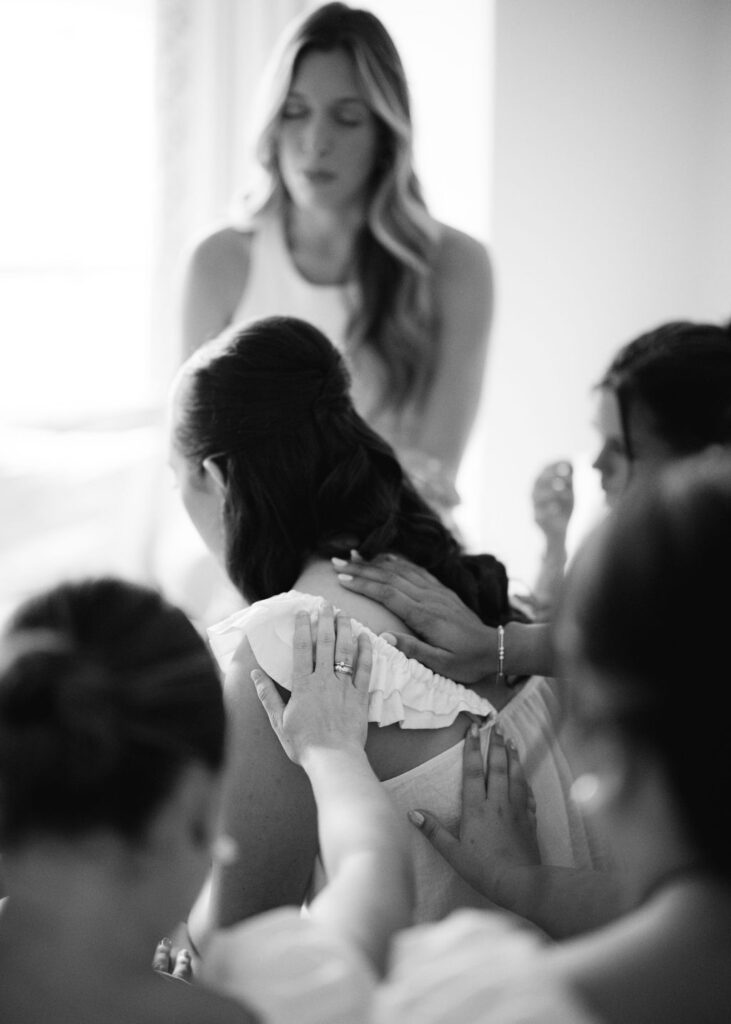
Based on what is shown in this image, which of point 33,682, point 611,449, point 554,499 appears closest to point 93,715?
point 33,682

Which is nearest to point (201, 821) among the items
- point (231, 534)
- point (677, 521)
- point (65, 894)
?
point (65, 894)

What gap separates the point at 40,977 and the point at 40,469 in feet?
6.69

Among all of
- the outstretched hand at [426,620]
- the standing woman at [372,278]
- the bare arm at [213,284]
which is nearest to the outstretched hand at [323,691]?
the outstretched hand at [426,620]

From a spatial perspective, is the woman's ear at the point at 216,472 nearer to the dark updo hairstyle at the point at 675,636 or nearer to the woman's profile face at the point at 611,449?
the woman's profile face at the point at 611,449

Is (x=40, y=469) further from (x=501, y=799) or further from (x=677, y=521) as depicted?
(x=677, y=521)

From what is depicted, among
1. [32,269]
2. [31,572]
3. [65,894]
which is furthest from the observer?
[32,269]

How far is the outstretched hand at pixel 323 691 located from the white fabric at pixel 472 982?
43cm

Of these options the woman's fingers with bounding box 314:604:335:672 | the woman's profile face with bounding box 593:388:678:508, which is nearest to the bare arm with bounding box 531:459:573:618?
the woman's profile face with bounding box 593:388:678:508

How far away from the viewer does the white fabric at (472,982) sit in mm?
702

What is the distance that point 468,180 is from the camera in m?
3.61

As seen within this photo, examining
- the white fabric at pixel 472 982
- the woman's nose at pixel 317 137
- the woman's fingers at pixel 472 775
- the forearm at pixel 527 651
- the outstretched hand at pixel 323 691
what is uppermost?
the woman's nose at pixel 317 137

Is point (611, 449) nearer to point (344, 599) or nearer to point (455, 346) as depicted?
point (344, 599)

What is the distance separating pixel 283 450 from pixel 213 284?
115 centimetres

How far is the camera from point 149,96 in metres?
3.84
